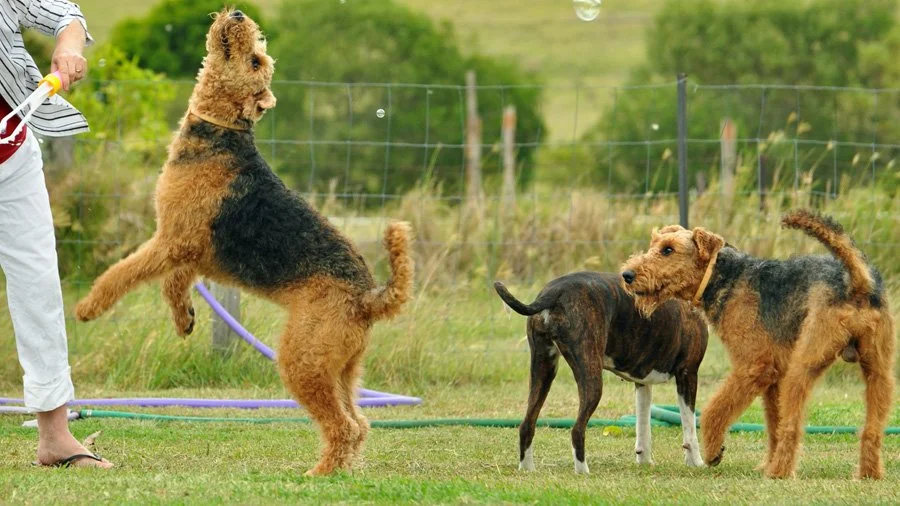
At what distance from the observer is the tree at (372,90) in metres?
24.9

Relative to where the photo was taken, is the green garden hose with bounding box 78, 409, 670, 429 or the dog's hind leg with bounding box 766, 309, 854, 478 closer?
the dog's hind leg with bounding box 766, 309, 854, 478

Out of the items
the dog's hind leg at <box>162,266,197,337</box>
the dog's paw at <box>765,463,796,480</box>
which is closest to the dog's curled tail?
the dog's paw at <box>765,463,796,480</box>

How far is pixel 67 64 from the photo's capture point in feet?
17.3

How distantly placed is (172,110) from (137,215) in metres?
14.2

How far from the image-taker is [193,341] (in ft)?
29.8

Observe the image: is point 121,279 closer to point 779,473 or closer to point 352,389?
point 352,389

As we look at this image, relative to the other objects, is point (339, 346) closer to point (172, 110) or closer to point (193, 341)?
point (193, 341)

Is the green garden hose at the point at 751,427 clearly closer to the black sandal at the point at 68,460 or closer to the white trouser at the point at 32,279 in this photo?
the black sandal at the point at 68,460

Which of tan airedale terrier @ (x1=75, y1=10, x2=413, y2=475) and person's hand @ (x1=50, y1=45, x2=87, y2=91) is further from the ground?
person's hand @ (x1=50, y1=45, x2=87, y2=91)

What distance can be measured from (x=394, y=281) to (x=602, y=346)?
45.5 inches

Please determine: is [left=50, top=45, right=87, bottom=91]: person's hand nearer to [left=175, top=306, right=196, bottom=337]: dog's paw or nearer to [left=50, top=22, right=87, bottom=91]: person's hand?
[left=50, top=22, right=87, bottom=91]: person's hand

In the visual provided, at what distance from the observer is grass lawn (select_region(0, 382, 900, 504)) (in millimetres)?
4840

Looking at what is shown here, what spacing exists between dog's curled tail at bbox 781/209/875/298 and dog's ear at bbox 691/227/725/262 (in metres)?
0.68

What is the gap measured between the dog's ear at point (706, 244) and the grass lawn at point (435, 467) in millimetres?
1041
